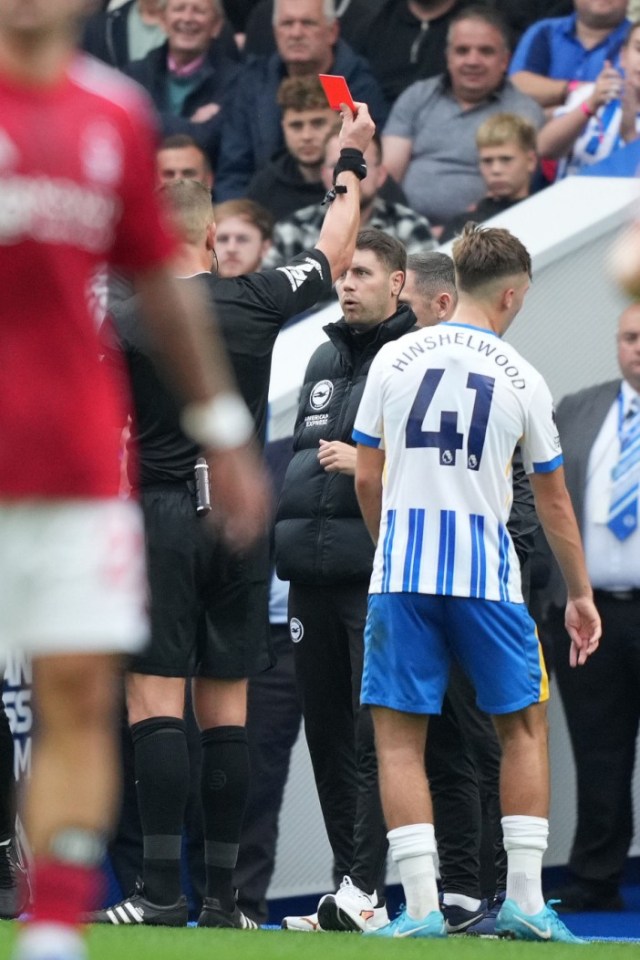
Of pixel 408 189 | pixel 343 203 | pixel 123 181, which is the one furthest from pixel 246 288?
pixel 408 189

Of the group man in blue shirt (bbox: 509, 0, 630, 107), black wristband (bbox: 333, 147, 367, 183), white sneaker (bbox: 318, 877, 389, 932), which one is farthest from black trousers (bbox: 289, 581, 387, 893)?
man in blue shirt (bbox: 509, 0, 630, 107)

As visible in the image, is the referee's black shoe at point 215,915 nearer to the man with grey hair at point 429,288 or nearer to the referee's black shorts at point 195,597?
the referee's black shorts at point 195,597

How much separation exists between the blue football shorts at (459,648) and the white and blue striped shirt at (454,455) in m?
0.05

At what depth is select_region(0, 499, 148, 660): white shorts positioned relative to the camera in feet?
11.4

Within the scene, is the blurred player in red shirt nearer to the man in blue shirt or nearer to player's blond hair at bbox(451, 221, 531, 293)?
player's blond hair at bbox(451, 221, 531, 293)

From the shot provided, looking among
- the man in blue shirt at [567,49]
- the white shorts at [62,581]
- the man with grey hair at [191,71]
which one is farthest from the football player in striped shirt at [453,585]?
the man with grey hair at [191,71]

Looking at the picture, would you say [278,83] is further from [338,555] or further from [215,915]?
[215,915]

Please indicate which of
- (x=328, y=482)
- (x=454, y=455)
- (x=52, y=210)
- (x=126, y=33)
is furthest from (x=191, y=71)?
(x=52, y=210)

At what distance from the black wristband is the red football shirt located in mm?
3102

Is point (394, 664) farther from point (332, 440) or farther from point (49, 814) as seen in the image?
point (49, 814)

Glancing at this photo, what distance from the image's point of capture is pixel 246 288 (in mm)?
6359

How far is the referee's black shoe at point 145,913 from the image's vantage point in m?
6.11

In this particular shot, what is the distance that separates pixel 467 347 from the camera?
601cm

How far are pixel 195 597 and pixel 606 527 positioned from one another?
2114 mm
